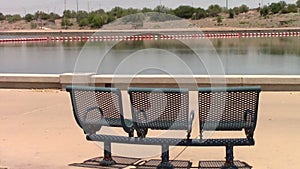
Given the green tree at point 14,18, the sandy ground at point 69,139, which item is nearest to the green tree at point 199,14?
the green tree at point 14,18

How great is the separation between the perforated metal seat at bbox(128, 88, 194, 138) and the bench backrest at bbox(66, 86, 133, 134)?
24 cm

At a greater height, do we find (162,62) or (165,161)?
(165,161)

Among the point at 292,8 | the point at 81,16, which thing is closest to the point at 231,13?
the point at 292,8

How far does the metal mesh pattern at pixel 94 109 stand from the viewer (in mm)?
6168

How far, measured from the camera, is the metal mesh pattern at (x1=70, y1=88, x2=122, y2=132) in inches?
243

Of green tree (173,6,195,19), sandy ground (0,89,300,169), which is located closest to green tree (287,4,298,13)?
green tree (173,6,195,19)

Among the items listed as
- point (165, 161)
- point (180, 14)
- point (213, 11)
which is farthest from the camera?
point (213, 11)

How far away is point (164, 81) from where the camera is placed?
12312 millimetres

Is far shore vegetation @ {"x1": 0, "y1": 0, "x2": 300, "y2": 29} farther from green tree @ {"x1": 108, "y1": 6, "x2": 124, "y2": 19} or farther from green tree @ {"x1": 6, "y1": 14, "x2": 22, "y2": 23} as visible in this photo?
green tree @ {"x1": 108, "y1": 6, "x2": 124, "y2": 19}

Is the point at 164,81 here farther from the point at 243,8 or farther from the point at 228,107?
the point at 243,8

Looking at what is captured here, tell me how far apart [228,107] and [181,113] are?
0.50 m

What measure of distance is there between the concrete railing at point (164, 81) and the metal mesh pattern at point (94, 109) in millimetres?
5417

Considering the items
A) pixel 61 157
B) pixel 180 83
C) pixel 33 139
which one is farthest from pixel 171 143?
pixel 180 83

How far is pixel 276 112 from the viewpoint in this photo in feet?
32.2
